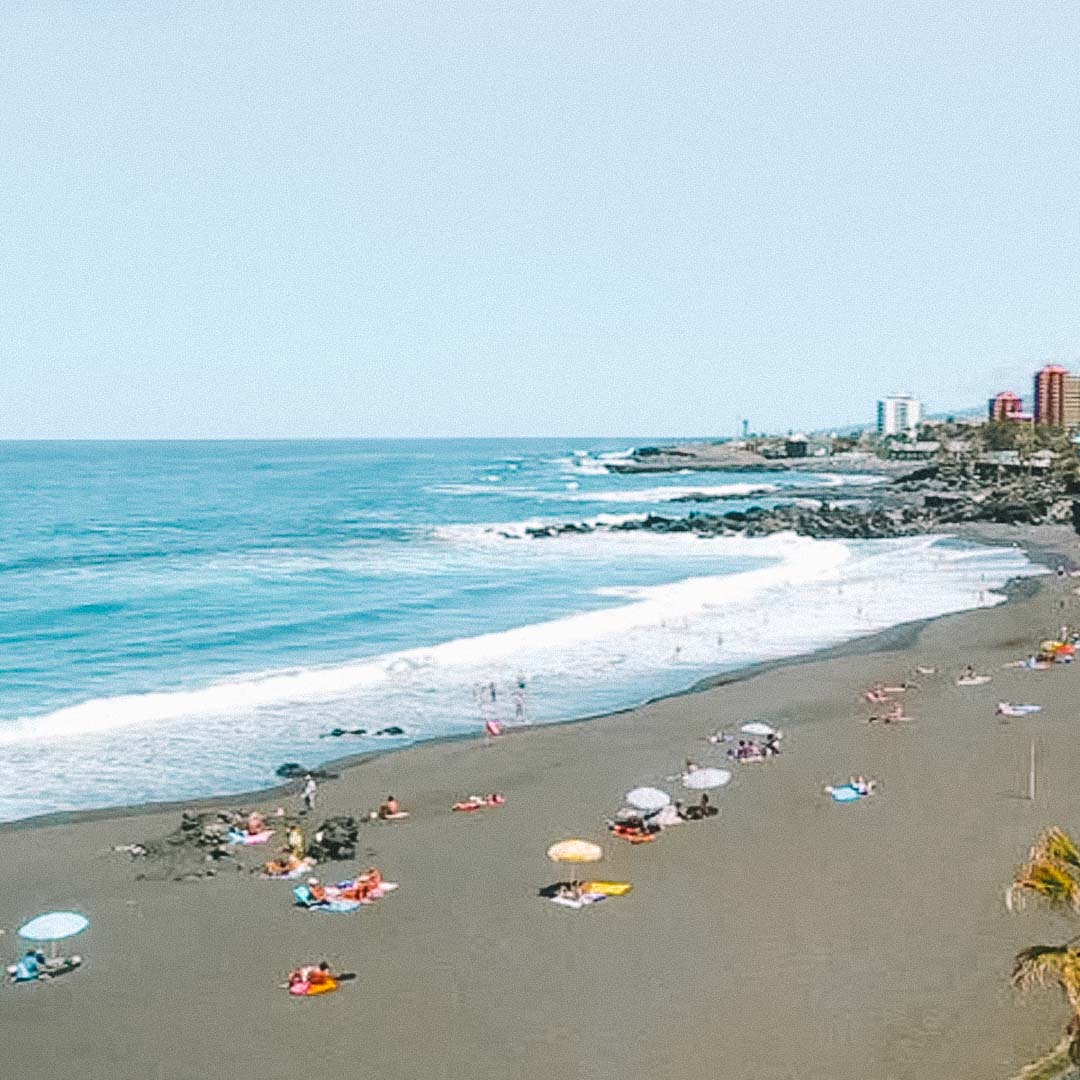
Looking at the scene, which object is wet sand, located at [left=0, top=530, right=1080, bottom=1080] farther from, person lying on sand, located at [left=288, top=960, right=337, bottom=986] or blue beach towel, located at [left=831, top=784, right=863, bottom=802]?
blue beach towel, located at [left=831, top=784, right=863, bottom=802]

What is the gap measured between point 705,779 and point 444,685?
13.1m

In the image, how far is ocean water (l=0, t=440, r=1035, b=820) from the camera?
29641mm

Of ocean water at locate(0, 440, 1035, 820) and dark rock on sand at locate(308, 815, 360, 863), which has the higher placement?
dark rock on sand at locate(308, 815, 360, 863)

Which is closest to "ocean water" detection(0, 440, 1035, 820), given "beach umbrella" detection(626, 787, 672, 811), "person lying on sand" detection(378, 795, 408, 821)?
"person lying on sand" detection(378, 795, 408, 821)

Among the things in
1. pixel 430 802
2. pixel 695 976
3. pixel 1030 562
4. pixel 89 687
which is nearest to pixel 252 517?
pixel 1030 562

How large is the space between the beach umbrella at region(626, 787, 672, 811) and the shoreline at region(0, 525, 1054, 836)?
6.85 m

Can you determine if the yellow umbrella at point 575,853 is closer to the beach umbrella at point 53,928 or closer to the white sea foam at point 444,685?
the beach umbrella at point 53,928

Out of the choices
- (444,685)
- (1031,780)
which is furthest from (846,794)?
(444,685)

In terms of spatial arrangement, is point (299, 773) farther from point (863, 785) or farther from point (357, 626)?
point (357, 626)

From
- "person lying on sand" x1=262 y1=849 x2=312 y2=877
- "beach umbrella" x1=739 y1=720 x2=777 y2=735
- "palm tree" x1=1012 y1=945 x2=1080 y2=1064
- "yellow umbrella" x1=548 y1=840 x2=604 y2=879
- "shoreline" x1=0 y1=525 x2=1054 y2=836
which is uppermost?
"palm tree" x1=1012 y1=945 x2=1080 y2=1064

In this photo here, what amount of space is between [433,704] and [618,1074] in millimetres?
19562

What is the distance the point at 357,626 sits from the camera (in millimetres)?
45719

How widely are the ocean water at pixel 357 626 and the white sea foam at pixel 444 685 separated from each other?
104 millimetres

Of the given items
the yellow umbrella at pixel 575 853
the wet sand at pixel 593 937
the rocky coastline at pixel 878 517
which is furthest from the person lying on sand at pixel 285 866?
the rocky coastline at pixel 878 517
